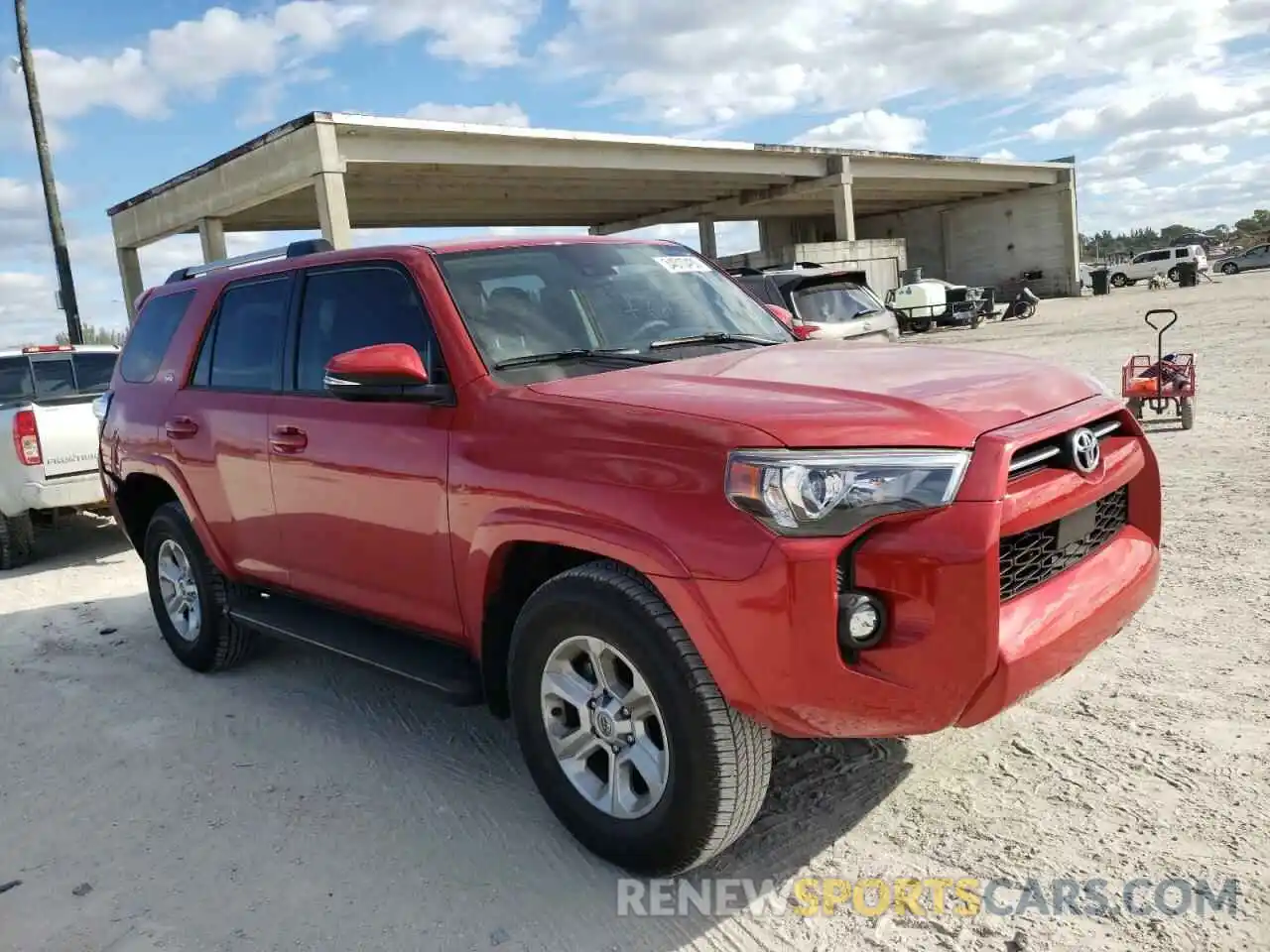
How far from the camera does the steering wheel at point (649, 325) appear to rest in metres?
3.72

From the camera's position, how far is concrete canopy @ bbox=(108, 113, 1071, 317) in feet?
62.3

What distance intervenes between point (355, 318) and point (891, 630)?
2.48 m

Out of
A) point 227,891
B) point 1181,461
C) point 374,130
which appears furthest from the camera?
point 374,130

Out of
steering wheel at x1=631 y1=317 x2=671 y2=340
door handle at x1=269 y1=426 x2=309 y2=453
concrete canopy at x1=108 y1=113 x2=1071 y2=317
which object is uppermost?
concrete canopy at x1=108 y1=113 x2=1071 y2=317

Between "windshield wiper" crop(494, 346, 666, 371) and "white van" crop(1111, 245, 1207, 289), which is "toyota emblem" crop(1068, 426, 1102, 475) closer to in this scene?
"windshield wiper" crop(494, 346, 666, 371)

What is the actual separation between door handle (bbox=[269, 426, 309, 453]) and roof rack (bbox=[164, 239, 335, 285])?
812mm

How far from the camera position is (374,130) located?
18984 mm

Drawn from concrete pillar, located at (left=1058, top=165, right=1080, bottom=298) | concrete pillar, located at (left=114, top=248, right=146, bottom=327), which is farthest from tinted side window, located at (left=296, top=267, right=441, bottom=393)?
concrete pillar, located at (left=1058, top=165, right=1080, bottom=298)

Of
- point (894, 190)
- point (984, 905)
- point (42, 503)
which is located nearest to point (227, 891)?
point (984, 905)

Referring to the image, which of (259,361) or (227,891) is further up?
(259,361)

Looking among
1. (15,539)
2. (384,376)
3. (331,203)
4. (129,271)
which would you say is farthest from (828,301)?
(129,271)

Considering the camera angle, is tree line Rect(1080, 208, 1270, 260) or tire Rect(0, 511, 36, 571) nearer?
tire Rect(0, 511, 36, 571)

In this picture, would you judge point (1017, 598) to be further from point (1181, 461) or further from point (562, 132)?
point (562, 132)

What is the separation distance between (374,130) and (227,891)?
713 inches
